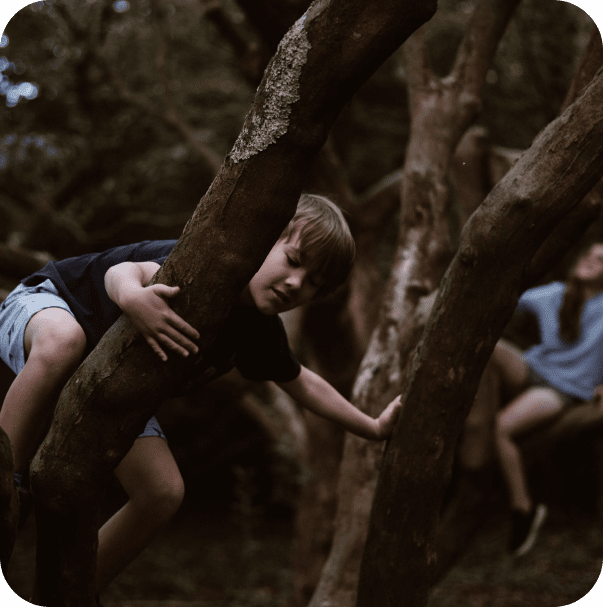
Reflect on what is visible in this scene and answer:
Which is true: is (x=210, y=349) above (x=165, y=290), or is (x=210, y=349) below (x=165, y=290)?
below

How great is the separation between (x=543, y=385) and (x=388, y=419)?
2064 mm

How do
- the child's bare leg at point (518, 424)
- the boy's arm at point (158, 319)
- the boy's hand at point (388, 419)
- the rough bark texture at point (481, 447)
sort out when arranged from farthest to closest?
1. the child's bare leg at point (518, 424)
2. the rough bark texture at point (481, 447)
3. the boy's hand at point (388, 419)
4. the boy's arm at point (158, 319)

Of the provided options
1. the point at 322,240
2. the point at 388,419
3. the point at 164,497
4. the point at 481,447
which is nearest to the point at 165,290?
the point at 322,240

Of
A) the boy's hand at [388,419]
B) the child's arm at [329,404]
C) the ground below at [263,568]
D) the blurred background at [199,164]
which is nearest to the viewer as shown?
the boy's hand at [388,419]

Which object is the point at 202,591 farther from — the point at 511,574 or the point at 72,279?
the point at 72,279

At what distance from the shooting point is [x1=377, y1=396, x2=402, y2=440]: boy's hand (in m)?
2.11

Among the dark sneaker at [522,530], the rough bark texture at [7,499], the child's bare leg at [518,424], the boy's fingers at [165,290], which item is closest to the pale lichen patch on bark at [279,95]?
the boy's fingers at [165,290]

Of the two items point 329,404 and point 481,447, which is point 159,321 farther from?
point 481,447

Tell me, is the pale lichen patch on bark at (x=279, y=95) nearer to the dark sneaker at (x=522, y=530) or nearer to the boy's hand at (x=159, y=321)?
the boy's hand at (x=159, y=321)

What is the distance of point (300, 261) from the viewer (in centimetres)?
202

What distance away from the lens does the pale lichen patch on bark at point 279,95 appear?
1.43m

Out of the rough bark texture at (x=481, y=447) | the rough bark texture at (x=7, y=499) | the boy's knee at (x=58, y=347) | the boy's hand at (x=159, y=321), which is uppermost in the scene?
the boy's knee at (x=58, y=347)

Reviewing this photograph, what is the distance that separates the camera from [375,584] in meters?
2.03

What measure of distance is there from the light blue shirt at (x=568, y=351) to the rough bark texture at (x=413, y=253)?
1083 millimetres
